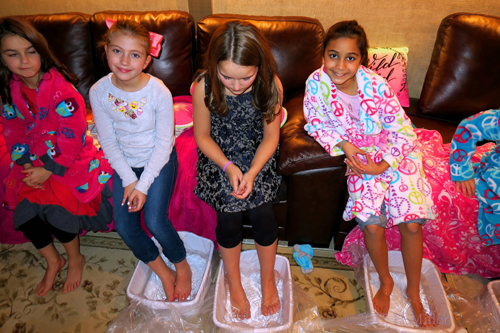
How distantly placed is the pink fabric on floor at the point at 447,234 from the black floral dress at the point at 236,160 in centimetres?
57

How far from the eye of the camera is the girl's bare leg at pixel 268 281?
138cm

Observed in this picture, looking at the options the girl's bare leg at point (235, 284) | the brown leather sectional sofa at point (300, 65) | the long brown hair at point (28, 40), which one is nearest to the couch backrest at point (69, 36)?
the brown leather sectional sofa at point (300, 65)

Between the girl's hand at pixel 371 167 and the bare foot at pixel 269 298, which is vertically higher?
the girl's hand at pixel 371 167

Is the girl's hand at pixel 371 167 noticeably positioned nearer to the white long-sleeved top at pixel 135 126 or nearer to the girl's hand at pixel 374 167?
the girl's hand at pixel 374 167

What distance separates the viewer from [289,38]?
184cm

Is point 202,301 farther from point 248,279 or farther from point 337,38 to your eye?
point 337,38

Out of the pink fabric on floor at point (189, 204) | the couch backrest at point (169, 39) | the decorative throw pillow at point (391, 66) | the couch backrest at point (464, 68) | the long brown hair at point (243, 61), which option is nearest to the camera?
the long brown hair at point (243, 61)

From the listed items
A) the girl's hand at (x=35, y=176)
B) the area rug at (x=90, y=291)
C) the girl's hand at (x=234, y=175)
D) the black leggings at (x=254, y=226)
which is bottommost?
the area rug at (x=90, y=291)

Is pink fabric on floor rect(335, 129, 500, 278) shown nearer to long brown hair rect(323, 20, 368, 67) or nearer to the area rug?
the area rug

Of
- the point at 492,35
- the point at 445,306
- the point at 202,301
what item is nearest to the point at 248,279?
the point at 202,301

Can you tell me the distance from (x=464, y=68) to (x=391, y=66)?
388 mm

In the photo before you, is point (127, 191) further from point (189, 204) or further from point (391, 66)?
point (391, 66)

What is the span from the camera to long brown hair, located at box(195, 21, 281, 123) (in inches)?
45.1

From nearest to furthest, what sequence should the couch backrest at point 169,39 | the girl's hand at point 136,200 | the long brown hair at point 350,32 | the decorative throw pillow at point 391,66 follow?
the long brown hair at point 350,32
the girl's hand at point 136,200
the couch backrest at point 169,39
the decorative throw pillow at point 391,66
